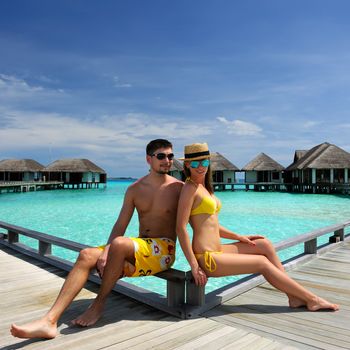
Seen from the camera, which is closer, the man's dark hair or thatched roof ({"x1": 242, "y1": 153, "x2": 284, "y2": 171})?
the man's dark hair

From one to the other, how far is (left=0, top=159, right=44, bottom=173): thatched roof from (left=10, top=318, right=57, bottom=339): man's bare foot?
2014 inches

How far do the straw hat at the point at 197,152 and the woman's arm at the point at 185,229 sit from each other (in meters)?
0.28

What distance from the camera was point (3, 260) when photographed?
211 inches

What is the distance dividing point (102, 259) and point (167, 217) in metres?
0.69

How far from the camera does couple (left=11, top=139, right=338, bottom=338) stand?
2756 mm

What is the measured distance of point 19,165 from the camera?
4984 centimetres

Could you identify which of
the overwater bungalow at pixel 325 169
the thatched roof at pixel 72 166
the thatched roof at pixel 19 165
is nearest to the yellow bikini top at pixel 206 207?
the overwater bungalow at pixel 325 169

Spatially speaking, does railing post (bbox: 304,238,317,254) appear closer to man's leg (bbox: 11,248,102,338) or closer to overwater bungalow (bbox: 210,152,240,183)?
man's leg (bbox: 11,248,102,338)

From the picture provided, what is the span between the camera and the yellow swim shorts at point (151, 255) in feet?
A: 9.18

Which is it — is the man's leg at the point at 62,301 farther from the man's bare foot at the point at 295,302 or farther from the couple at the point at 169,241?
the man's bare foot at the point at 295,302

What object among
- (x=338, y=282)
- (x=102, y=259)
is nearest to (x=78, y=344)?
(x=102, y=259)

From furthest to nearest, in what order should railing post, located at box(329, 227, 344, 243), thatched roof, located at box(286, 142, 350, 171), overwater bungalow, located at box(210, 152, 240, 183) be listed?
overwater bungalow, located at box(210, 152, 240, 183) → thatched roof, located at box(286, 142, 350, 171) → railing post, located at box(329, 227, 344, 243)

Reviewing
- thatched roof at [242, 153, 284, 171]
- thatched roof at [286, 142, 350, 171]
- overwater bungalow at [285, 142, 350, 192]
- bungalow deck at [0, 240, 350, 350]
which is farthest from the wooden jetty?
thatched roof at [242, 153, 284, 171]

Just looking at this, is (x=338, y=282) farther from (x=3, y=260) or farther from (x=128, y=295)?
(x=3, y=260)
